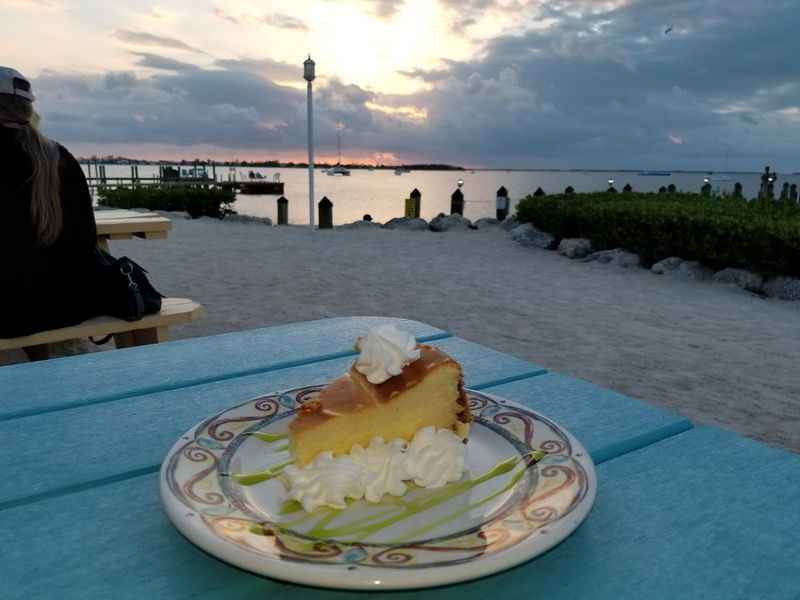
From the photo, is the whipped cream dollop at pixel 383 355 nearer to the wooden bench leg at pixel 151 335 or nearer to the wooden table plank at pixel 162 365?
the wooden table plank at pixel 162 365

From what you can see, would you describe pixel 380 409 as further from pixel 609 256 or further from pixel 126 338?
pixel 609 256

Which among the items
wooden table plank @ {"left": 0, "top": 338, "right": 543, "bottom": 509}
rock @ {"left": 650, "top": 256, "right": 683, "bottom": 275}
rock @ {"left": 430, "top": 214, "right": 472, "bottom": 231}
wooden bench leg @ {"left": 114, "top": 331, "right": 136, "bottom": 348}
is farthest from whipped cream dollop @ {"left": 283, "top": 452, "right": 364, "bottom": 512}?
rock @ {"left": 430, "top": 214, "right": 472, "bottom": 231}

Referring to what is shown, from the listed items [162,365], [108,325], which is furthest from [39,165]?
[162,365]

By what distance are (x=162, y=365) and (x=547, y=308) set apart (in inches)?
257

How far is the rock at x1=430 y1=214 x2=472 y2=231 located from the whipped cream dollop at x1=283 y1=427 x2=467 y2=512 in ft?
50.1

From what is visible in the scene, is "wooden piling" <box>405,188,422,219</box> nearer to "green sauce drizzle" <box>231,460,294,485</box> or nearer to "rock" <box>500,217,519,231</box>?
"rock" <box>500,217,519,231</box>

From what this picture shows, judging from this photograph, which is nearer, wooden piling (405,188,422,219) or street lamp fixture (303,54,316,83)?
street lamp fixture (303,54,316,83)

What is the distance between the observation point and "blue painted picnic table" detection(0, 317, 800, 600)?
0.99m

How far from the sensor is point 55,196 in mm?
3641

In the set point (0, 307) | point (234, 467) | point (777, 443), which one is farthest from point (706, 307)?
point (234, 467)

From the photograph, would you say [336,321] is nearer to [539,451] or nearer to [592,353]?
[539,451]

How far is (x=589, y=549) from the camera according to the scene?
1.08m

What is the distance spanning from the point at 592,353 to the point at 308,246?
315 inches

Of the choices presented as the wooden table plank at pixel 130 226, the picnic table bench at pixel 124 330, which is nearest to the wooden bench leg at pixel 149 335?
the picnic table bench at pixel 124 330
